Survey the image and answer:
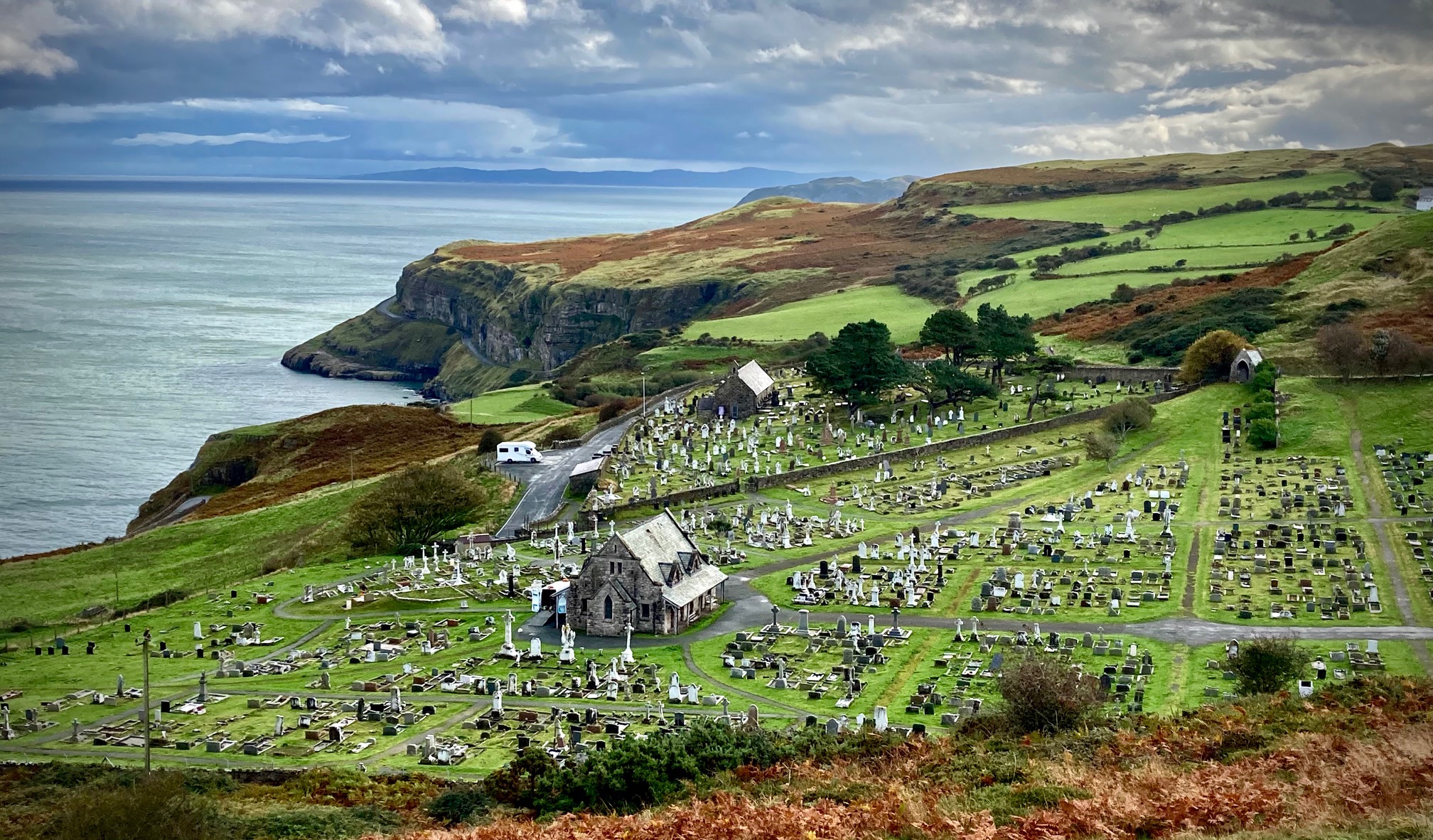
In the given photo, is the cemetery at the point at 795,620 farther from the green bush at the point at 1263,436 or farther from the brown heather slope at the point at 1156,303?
the brown heather slope at the point at 1156,303

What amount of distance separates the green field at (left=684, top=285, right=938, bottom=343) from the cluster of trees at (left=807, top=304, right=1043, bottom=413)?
25.5 meters

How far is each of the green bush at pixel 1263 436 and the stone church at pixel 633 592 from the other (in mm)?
39719

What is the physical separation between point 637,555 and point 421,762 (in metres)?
16.8

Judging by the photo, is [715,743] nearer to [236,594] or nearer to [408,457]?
[236,594]

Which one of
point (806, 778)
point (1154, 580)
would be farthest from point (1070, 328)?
point (806, 778)

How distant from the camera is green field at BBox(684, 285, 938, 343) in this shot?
14100 cm

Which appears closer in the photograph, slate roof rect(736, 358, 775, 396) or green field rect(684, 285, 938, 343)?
slate roof rect(736, 358, 775, 396)

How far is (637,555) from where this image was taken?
185ft

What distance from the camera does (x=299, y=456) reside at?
109 metres

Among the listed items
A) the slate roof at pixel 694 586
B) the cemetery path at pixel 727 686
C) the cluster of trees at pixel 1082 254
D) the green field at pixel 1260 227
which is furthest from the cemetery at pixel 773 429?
the green field at pixel 1260 227

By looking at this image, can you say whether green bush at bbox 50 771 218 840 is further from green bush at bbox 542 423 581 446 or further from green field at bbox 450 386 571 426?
green field at bbox 450 386 571 426

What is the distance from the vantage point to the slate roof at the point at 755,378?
102250 mm

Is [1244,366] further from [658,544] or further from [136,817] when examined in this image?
[136,817]

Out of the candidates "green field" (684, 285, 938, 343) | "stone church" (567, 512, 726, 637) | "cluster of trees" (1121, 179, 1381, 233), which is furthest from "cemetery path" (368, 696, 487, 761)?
"cluster of trees" (1121, 179, 1381, 233)
